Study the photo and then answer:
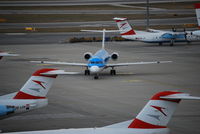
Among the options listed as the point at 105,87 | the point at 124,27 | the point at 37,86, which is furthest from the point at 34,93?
the point at 124,27

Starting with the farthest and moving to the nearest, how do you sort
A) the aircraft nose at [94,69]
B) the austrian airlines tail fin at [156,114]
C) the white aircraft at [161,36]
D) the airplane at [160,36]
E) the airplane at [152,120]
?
the airplane at [160,36]
the white aircraft at [161,36]
the aircraft nose at [94,69]
the austrian airlines tail fin at [156,114]
the airplane at [152,120]

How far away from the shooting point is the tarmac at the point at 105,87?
29.5 m

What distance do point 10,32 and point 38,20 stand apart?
16.1m

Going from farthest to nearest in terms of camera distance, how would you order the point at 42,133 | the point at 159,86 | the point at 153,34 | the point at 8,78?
1. the point at 153,34
2. the point at 8,78
3. the point at 159,86
4. the point at 42,133

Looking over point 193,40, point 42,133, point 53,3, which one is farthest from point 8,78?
point 53,3

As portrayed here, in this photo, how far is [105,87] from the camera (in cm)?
4075

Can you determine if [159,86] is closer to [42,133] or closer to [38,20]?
[42,133]

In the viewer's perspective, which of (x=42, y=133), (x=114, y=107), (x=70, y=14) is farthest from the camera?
(x=70, y=14)

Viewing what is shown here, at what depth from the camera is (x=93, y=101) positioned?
35.3m

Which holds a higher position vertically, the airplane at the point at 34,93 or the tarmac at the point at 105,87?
the airplane at the point at 34,93

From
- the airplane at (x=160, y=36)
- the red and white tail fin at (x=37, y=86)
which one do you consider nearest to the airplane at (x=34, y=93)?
the red and white tail fin at (x=37, y=86)

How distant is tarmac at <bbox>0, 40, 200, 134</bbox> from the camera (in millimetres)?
29500

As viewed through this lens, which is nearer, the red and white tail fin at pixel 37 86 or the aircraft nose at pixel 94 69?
the red and white tail fin at pixel 37 86

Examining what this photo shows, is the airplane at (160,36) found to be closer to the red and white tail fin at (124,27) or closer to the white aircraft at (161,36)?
the white aircraft at (161,36)
